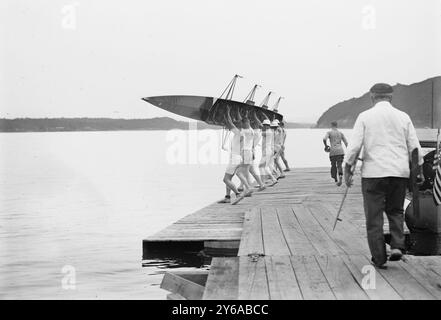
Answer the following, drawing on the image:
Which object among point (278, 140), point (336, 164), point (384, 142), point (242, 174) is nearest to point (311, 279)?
point (384, 142)

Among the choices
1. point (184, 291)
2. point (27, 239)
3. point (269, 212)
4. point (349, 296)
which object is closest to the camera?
point (349, 296)

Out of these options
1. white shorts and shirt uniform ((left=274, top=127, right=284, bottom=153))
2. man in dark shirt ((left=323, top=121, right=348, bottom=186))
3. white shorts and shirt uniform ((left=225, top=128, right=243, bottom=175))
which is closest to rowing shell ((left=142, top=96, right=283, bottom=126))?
white shorts and shirt uniform ((left=274, top=127, right=284, bottom=153))

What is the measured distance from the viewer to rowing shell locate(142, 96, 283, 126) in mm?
25781

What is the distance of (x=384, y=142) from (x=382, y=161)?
18 centimetres

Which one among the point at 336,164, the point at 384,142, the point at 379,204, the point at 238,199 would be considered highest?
the point at 384,142

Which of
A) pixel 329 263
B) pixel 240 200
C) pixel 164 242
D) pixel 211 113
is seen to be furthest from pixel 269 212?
pixel 211 113

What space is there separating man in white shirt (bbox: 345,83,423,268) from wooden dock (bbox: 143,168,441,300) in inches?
16.2

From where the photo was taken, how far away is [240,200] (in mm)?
16109

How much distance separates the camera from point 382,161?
24.0 ft

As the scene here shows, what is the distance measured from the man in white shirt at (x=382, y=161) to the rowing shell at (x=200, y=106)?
17613mm

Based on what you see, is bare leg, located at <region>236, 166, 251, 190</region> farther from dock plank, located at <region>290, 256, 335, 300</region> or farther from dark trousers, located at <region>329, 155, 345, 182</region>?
dock plank, located at <region>290, 256, 335, 300</region>

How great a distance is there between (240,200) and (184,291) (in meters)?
8.47

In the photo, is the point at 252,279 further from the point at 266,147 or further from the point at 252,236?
the point at 266,147
